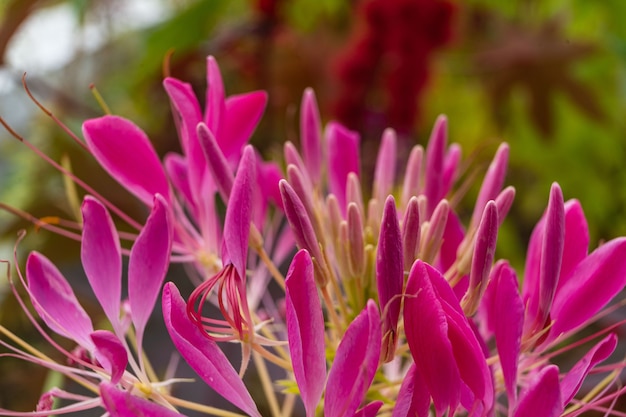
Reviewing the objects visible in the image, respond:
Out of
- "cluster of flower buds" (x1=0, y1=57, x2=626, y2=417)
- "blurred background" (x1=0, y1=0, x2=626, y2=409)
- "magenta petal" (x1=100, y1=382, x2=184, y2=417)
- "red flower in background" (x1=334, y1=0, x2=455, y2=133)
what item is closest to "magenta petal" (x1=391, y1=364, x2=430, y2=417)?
"cluster of flower buds" (x1=0, y1=57, x2=626, y2=417)

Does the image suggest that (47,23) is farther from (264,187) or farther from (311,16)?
(264,187)

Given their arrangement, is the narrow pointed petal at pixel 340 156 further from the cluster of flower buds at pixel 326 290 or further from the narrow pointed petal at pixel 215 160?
the narrow pointed petal at pixel 215 160

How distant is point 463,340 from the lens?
31 cm

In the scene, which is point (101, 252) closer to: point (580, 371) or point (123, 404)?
point (123, 404)

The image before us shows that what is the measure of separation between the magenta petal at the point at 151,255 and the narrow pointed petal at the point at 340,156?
7.5 inches

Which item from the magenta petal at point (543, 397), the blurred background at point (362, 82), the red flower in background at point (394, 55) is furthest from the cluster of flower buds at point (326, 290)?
the red flower in background at point (394, 55)

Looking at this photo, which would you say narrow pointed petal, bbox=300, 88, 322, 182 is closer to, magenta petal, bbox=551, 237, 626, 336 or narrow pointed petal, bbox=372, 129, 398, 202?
narrow pointed petal, bbox=372, 129, 398, 202

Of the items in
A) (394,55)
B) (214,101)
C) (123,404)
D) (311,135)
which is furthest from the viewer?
(394,55)

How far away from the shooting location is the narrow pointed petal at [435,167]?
480 mm

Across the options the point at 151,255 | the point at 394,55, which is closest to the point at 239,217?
the point at 151,255

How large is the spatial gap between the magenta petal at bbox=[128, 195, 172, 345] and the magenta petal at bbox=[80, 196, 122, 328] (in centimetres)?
1

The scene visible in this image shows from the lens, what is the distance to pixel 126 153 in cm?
40

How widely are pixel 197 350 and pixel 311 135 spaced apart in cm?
22

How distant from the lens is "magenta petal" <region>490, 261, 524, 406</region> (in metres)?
0.32
